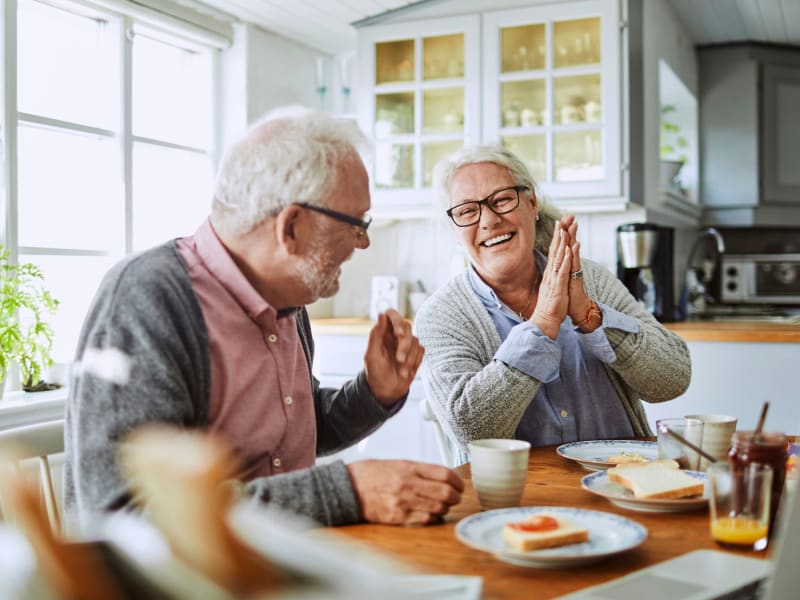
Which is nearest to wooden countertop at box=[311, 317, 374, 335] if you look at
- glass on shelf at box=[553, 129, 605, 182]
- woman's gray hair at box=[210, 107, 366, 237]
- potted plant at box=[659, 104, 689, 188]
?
glass on shelf at box=[553, 129, 605, 182]

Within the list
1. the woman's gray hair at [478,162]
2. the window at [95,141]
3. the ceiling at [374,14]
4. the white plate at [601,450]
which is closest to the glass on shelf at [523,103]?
the ceiling at [374,14]

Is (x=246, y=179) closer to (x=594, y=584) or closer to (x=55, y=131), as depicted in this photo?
(x=594, y=584)

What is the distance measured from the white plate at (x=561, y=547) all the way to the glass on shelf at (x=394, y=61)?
3079 millimetres

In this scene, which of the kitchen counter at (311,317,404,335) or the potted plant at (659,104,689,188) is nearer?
the kitchen counter at (311,317,404,335)

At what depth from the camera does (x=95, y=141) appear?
3.37m

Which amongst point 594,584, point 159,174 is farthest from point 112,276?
point 159,174

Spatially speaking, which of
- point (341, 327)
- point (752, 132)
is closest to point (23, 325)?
point (341, 327)

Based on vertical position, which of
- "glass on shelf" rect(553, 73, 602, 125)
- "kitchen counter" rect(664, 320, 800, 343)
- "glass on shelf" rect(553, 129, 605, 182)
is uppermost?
"glass on shelf" rect(553, 73, 602, 125)

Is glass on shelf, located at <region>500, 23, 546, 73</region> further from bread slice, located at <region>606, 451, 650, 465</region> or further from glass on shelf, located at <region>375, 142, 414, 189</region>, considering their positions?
bread slice, located at <region>606, 451, 650, 465</region>

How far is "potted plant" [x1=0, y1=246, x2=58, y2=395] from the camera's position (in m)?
2.63

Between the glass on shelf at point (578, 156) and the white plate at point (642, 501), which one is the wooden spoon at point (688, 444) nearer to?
the white plate at point (642, 501)

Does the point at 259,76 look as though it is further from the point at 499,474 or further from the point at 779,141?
the point at 499,474

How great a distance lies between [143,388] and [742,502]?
2.57 feet

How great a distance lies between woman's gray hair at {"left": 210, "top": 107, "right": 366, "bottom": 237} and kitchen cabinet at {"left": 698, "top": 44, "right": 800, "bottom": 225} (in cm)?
408
